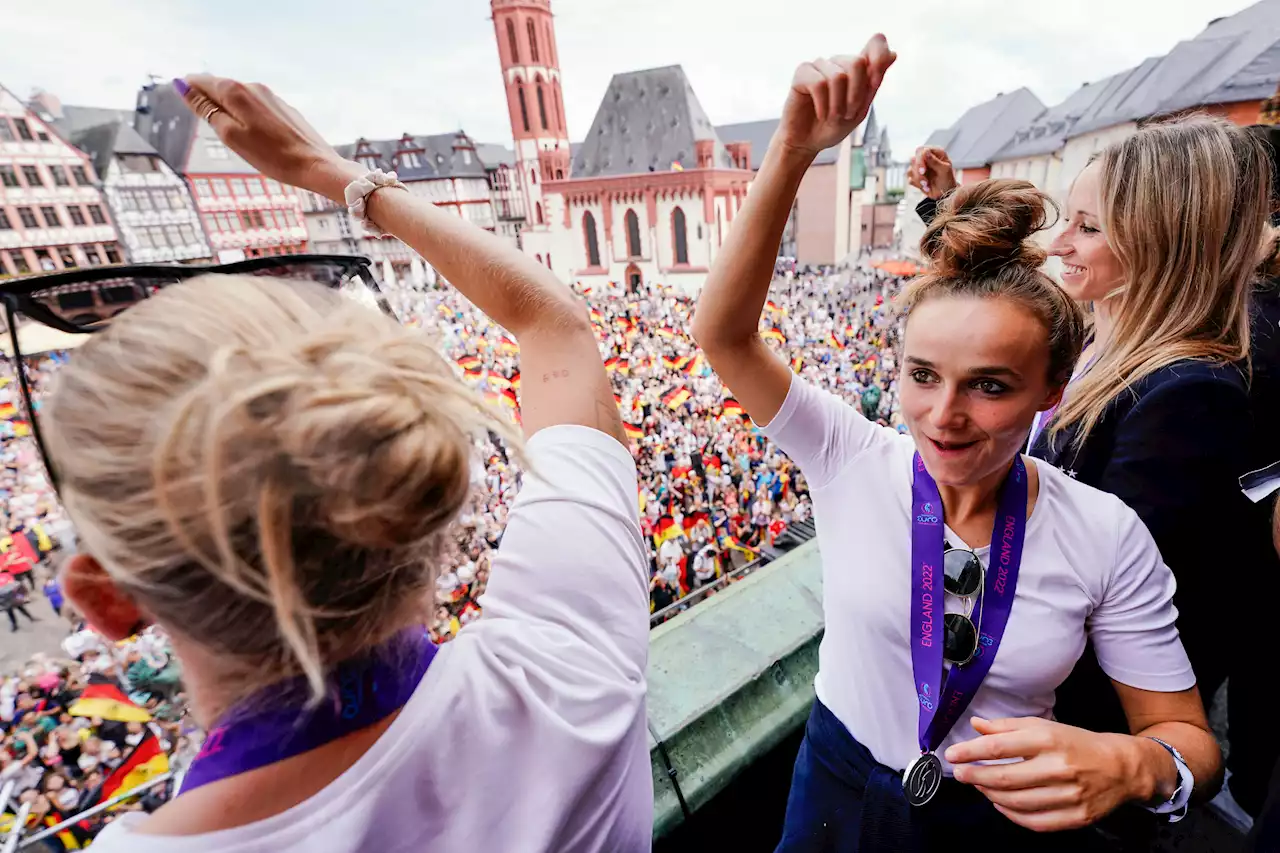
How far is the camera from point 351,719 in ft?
1.70

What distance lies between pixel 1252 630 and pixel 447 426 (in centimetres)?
219

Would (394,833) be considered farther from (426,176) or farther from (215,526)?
(426,176)

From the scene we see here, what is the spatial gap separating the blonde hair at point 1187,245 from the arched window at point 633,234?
27934 mm

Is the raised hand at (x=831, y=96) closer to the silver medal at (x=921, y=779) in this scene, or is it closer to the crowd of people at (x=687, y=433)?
the crowd of people at (x=687, y=433)

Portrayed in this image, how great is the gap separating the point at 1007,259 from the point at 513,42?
36.0 m

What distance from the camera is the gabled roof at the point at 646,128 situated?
2827cm

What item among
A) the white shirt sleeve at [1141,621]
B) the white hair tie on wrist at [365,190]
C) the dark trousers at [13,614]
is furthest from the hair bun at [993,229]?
the dark trousers at [13,614]

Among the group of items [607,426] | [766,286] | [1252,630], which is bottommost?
[1252,630]

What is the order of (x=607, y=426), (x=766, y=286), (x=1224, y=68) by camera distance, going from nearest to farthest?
(x=607, y=426) < (x=766, y=286) < (x=1224, y=68)

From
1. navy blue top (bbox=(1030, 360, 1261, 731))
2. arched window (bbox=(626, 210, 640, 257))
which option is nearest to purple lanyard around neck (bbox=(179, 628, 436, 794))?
navy blue top (bbox=(1030, 360, 1261, 731))

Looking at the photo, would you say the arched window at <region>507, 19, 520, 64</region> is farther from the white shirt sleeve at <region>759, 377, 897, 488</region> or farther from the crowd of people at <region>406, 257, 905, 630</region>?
the white shirt sleeve at <region>759, 377, 897, 488</region>

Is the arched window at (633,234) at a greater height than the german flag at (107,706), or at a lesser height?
greater

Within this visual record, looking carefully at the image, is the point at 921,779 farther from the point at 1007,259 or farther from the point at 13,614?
the point at 13,614

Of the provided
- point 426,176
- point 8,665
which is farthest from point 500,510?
point 426,176
